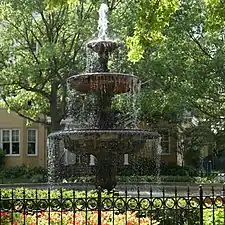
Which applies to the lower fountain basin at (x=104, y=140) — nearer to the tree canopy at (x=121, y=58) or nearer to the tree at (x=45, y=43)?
the tree canopy at (x=121, y=58)

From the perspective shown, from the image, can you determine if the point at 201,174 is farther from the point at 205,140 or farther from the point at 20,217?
the point at 20,217

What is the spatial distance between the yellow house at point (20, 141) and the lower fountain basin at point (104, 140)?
24.8m

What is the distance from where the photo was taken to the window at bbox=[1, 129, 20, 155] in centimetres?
3754

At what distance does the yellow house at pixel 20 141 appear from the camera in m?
37.3

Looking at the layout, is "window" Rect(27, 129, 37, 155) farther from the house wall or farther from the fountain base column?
the fountain base column

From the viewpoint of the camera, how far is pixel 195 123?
3434cm

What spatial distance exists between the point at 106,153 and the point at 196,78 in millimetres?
11191

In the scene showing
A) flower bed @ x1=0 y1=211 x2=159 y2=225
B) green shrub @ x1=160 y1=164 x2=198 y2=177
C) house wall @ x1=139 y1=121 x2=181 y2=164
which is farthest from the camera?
house wall @ x1=139 y1=121 x2=181 y2=164

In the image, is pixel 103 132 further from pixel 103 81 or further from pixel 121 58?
pixel 121 58

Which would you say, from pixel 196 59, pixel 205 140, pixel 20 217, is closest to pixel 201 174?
pixel 205 140

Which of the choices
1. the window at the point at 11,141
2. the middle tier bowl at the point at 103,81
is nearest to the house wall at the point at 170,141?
the window at the point at 11,141

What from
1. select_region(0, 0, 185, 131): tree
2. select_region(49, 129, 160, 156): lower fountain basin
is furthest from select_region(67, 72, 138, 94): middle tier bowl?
select_region(0, 0, 185, 131): tree

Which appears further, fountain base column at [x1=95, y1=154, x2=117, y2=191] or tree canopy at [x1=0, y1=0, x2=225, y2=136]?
tree canopy at [x1=0, y1=0, x2=225, y2=136]

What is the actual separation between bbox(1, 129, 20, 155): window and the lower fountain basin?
25221mm
